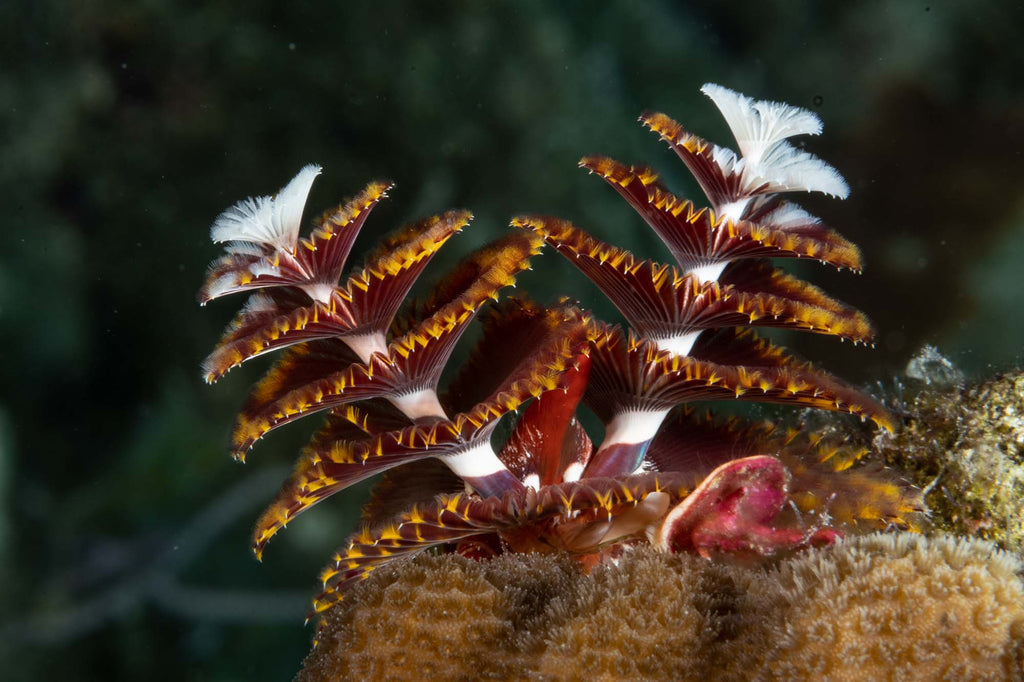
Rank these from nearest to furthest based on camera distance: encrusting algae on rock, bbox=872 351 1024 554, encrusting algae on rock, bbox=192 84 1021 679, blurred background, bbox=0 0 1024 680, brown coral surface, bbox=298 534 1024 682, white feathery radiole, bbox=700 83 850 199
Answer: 1. brown coral surface, bbox=298 534 1024 682
2. encrusting algae on rock, bbox=192 84 1021 679
3. white feathery radiole, bbox=700 83 850 199
4. encrusting algae on rock, bbox=872 351 1024 554
5. blurred background, bbox=0 0 1024 680

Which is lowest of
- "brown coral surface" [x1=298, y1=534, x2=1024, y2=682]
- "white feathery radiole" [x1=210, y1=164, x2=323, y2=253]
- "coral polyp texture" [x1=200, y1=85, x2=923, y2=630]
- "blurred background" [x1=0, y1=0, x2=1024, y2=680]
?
"brown coral surface" [x1=298, y1=534, x2=1024, y2=682]

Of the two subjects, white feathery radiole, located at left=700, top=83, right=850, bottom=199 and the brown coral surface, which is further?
white feathery radiole, located at left=700, top=83, right=850, bottom=199

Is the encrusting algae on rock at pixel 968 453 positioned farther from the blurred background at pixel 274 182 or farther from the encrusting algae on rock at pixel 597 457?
the encrusting algae on rock at pixel 597 457

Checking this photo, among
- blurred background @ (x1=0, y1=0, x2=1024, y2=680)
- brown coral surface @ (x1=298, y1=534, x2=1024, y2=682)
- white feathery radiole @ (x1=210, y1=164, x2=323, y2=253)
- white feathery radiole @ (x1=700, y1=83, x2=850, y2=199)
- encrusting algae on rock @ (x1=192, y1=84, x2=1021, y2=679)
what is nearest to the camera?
brown coral surface @ (x1=298, y1=534, x2=1024, y2=682)

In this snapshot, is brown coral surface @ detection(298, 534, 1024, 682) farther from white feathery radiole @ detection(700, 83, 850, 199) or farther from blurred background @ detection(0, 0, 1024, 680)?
blurred background @ detection(0, 0, 1024, 680)

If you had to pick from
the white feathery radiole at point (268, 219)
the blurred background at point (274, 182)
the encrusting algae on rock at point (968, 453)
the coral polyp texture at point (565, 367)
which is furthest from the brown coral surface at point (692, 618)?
the blurred background at point (274, 182)

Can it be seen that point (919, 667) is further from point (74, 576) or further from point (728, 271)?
point (74, 576)

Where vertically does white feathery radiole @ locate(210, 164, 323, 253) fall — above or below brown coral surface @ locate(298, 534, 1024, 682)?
above

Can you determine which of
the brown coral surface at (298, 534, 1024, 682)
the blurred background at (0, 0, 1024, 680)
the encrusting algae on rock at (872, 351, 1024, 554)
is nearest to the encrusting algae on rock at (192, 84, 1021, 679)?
the brown coral surface at (298, 534, 1024, 682)
